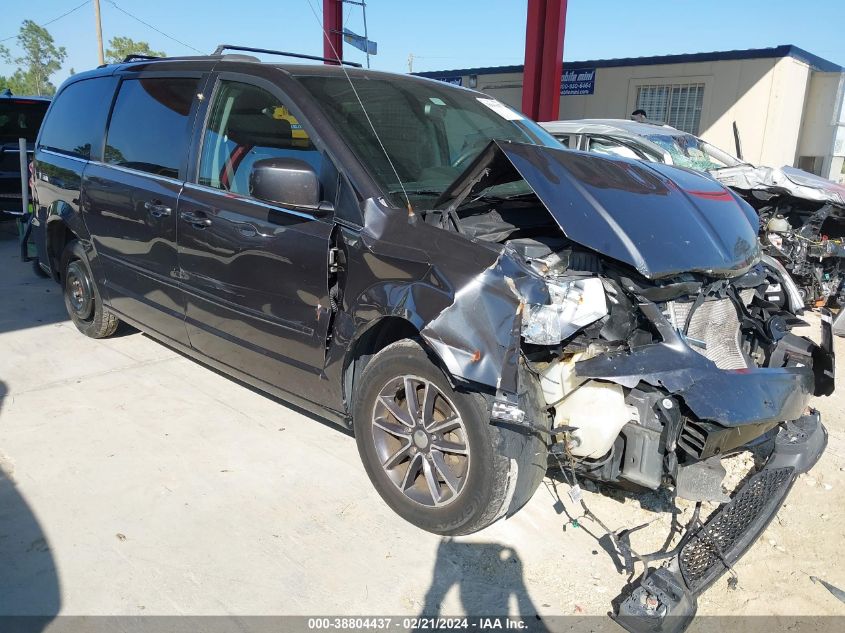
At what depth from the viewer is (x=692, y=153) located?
799cm

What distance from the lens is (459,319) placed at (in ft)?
8.37

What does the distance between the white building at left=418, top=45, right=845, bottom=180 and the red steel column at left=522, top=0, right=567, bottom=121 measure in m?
4.24

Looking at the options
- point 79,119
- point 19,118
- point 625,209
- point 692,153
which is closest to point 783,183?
point 692,153

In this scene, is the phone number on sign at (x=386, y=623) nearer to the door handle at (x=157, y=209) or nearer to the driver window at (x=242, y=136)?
the driver window at (x=242, y=136)

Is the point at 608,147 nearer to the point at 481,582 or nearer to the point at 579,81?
the point at 481,582

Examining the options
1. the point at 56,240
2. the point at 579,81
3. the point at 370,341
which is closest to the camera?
the point at 370,341

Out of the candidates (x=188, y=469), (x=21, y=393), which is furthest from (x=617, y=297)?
(x=21, y=393)

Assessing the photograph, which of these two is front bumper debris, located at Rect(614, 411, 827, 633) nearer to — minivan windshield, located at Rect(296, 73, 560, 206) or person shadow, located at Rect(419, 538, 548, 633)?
person shadow, located at Rect(419, 538, 548, 633)

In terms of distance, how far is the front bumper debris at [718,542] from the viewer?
239 centimetres

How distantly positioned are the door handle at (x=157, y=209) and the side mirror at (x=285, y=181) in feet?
3.61

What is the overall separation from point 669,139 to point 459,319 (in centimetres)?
641

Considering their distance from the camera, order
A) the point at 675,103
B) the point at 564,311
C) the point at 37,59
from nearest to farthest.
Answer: the point at 564,311 < the point at 675,103 < the point at 37,59


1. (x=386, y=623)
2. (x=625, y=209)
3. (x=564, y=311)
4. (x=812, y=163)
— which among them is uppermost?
(x=812, y=163)

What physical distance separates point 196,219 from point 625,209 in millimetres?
2196
